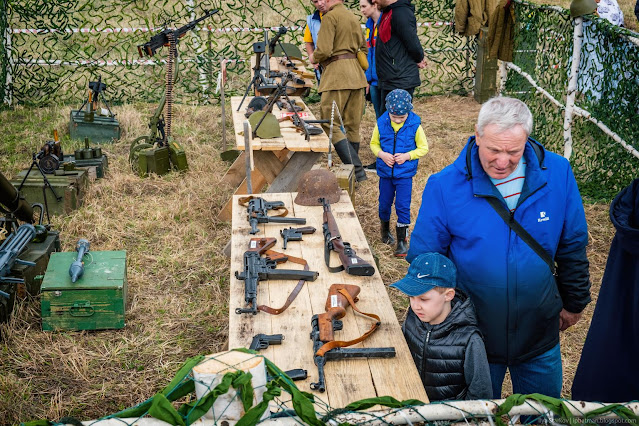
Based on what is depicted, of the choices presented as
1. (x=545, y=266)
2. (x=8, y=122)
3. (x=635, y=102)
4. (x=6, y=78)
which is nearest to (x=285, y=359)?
(x=545, y=266)

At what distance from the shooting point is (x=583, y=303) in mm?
3270

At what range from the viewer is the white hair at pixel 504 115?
2.85 m

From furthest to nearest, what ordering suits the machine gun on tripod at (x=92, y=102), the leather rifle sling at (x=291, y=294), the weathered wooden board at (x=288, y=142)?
the machine gun on tripod at (x=92, y=102) < the weathered wooden board at (x=288, y=142) < the leather rifle sling at (x=291, y=294)

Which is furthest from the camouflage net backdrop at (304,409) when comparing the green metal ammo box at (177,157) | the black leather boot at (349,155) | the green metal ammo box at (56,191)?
the green metal ammo box at (177,157)

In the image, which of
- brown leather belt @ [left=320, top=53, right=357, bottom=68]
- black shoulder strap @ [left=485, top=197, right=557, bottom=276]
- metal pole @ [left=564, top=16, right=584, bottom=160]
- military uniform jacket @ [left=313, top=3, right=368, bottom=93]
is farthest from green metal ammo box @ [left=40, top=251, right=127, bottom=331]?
metal pole @ [left=564, top=16, right=584, bottom=160]

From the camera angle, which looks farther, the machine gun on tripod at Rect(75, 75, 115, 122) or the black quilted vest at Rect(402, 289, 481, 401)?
the machine gun on tripod at Rect(75, 75, 115, 122)

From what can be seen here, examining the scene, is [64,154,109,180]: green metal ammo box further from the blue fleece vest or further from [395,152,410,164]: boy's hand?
[395,152,410,164]: boy's hand

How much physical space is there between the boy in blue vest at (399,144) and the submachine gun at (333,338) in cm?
266

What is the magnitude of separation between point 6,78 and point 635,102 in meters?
9.74

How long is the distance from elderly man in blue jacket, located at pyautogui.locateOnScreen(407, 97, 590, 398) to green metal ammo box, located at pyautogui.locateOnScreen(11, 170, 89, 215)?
5125 mm

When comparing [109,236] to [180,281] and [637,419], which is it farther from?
[637,419]

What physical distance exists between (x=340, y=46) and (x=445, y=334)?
211 inches

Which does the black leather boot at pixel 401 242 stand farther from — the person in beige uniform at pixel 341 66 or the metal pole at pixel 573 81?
the metal pole at pixel 573 81

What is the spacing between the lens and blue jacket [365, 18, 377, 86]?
8.20 metres
